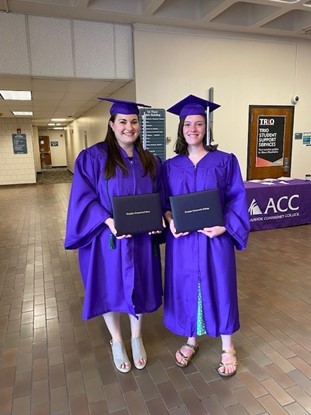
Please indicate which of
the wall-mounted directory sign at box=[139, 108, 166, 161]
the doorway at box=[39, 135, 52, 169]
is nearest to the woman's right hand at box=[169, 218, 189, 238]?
the wall-mounted directory sign at box=[139, 108, 166, 161]

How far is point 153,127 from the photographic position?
4.75 meters

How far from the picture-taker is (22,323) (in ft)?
7.79

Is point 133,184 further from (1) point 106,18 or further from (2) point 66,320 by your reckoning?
(1) point 106,18

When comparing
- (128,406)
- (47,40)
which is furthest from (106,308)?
(47,40)

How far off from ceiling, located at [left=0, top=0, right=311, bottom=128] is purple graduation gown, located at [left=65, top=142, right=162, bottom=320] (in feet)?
10.2

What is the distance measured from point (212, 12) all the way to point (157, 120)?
62.6 inches

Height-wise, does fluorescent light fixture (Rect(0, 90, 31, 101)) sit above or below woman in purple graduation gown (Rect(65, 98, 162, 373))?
above

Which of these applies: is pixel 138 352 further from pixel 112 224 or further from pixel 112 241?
pixel 112 224

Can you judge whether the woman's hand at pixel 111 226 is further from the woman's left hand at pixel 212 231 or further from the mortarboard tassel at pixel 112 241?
the woman's left hand at pixel 212 231

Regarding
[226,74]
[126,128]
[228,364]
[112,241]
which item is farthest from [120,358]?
[226,74]

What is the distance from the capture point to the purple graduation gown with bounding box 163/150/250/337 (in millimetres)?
1647

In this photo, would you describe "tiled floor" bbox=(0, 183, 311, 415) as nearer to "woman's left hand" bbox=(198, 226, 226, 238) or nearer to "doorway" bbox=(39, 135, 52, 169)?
"woman's left hand" bbox=(198, 226, 226, 238)

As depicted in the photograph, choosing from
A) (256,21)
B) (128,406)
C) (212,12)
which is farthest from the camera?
(256,21)

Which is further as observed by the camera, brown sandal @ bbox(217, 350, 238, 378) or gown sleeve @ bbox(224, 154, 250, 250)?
brown sandal @ bbox(217, 350, 238, 378)
